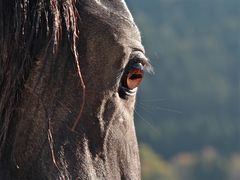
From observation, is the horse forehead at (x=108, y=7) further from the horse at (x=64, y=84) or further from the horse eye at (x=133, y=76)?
the horse eye at (x=133, y=76)

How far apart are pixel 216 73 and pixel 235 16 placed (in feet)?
25.9

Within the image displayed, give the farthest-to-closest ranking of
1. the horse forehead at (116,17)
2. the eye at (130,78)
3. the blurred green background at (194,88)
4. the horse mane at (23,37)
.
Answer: the blurred green background at (194,88), the eye at (130,78), the horse forehead at (116,17), the horse mane at (23,37)

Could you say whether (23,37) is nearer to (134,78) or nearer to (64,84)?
(64,84)

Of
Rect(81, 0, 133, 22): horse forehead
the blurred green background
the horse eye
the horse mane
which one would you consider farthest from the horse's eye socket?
the blurred green background

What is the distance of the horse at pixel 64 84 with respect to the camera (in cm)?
328

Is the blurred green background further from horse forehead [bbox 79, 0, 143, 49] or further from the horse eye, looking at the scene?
horse forehead [bbox 79, 0, 143, 49]

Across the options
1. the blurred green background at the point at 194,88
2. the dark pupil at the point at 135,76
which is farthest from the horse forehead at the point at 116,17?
the blurred green background at the point at 194,88

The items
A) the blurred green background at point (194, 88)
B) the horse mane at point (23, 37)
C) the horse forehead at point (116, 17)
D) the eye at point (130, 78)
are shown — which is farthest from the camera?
the blurred green background at point (194, 88)

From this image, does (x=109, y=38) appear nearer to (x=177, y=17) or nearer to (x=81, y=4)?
(x=81, y=4)

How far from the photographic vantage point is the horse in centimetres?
328

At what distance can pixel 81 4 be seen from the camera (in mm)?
3527

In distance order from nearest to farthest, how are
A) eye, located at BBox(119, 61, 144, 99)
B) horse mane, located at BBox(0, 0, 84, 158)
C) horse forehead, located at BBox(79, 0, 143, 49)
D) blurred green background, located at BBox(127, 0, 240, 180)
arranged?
horse mane, located at BBox(0, 0, 84, 158), horse forehead, located at BBox(79, 0, 143, 49), eye, located at BBox(119, 61, 144, 99), blurred green background, located at BBox(127, 0, 240, 180)

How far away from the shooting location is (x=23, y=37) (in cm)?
326

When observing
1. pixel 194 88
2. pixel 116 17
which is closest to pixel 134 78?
pixel 116 17
